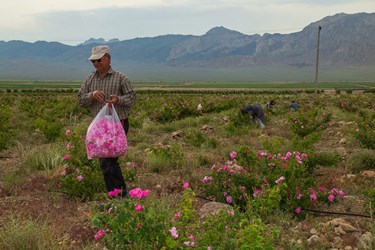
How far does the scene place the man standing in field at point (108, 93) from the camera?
490 cm

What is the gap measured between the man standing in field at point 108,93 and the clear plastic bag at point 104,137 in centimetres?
26

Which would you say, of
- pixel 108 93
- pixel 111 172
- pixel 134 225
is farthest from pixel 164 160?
pixel 134 225

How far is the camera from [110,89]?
16.4ft

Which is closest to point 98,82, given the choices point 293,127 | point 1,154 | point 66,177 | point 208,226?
point 66,177

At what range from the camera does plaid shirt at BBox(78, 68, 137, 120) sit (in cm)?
499

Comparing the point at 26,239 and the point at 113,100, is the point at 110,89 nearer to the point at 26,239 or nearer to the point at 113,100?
the point at 113,100

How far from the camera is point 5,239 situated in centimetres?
358

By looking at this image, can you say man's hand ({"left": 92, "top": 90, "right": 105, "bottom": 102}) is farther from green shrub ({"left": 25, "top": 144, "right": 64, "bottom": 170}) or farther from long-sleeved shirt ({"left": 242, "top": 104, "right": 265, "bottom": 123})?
long-sleeved shirt ({"left": 242, "top": 104, "right": 265, "bottom": 123})

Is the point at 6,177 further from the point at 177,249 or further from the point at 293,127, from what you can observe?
the point at 293,127

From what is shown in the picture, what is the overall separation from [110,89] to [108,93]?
54 millimetres

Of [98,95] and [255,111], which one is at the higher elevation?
[98,95]

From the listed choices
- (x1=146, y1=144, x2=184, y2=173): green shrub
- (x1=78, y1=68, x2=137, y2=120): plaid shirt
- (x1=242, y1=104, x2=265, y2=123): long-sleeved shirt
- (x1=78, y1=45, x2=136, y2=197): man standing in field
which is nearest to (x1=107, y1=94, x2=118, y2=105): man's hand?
(x1=78, y1=45, x2=136, y2=197): man standing in field

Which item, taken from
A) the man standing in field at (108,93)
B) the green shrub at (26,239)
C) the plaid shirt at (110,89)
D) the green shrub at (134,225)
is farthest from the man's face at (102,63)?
the green shrub at (134,225)

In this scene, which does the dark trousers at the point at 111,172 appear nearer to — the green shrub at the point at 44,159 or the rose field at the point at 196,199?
the rose field at the point at 196,199
